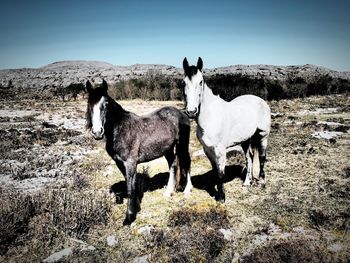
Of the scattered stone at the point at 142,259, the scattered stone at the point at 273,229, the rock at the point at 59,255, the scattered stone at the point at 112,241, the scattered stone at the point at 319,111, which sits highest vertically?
the scattered stone at the point at 319,111

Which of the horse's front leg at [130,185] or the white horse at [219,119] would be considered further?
the horse's front leg at [130,185]

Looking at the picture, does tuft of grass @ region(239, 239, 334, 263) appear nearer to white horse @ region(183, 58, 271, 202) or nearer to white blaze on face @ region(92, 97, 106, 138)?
white horse @ region(183, 58, 271, 202)

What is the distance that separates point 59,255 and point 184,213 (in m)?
2.30

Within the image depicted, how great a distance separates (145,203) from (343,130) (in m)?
9.54

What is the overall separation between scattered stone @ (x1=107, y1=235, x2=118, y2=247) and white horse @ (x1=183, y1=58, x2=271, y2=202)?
2416mm

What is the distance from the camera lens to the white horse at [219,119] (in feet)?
16.1

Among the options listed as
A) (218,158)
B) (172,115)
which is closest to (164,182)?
(172,115)

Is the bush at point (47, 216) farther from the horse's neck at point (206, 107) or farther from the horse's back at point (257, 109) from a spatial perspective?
the horse's back at point (257, 109)

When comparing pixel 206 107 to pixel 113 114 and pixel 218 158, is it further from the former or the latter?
pixel 113 114

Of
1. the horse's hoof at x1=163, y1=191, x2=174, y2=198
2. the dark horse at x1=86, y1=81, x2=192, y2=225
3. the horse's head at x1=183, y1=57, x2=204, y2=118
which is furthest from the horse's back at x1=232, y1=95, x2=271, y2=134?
the horse's hoof at x1=163, y1=191, x2=174, y2=198

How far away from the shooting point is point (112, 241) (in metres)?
4.63

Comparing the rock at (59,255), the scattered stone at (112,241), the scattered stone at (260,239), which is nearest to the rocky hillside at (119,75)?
the scattered stone at (260,239)

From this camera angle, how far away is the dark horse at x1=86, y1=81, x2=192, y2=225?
455 cm

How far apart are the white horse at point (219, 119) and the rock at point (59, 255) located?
9.67 ft
